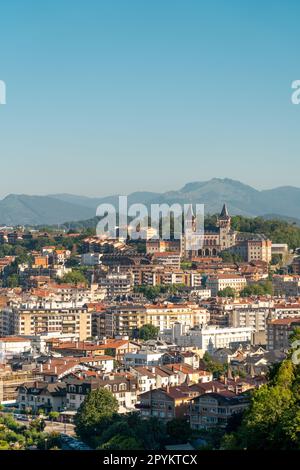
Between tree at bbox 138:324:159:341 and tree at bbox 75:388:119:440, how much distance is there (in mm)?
9135

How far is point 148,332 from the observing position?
24875 millimetres

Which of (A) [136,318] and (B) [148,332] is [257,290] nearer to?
(A) [136,318]

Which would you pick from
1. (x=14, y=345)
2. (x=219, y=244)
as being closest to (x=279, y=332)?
(x=14, y=345)

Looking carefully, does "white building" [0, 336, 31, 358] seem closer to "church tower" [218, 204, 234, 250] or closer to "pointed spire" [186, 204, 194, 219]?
"church tower" [218, 204, 234, 250]

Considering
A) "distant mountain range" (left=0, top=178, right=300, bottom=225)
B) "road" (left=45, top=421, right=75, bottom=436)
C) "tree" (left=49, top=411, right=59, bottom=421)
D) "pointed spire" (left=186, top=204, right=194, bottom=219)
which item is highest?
"distant mountain range" (left=0, top=178, right=300, bottom=225)

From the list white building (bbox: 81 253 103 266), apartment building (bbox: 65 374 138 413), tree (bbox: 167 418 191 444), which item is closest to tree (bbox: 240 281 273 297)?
white building (bbox: 81 253 103 266)

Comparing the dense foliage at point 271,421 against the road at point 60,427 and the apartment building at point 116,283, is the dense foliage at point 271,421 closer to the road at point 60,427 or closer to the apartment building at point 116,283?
the road at point 60,427

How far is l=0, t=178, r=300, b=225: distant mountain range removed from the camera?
3664 inches

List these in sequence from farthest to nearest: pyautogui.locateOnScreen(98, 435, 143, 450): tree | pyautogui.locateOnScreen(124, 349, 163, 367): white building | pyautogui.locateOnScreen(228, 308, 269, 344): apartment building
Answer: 1. pyautogui.locateOnScreen(228, 308, 269, 344): apartment building
2. pyautogui.locateOnScreen(124, 349, 163, 367): white building
3. pyautogui.locateOnScreen(98, 435, 143, 450): tree

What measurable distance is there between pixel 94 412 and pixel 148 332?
997cm

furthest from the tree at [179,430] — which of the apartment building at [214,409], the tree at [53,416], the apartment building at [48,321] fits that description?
the apartment building at [48,321]

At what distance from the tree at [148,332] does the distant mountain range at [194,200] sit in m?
60.8

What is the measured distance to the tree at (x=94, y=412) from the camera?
48.1 feet
